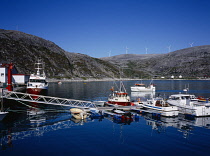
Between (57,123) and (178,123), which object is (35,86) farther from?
(178,123)

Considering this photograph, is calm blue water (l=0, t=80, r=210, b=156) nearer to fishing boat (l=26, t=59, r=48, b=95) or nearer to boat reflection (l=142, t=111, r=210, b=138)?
boat reflection (l=142, t=111, r=210, b=138)

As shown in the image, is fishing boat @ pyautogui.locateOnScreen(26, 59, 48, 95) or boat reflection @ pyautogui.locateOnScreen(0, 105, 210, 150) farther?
fishing boat @ pyautogui.locateOnScreen(26, 59, 48, 95)

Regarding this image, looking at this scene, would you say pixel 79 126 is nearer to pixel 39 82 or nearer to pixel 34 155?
pixel 34 155

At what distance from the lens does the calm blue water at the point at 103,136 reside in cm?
2322

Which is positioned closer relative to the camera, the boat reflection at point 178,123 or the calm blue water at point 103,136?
the calm blue water at point 103,136

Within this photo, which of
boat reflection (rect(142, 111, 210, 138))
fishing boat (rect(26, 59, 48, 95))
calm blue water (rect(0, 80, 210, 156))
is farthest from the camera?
fishing boat (rect(26, 59, 48, 95))

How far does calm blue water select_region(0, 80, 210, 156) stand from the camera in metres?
23.2

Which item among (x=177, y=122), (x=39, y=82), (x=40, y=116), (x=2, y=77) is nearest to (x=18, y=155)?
(x=40, y=116)

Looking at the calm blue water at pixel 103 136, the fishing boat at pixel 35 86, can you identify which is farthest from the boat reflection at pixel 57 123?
the fishing boat at pixel 35 86

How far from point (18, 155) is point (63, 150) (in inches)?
202

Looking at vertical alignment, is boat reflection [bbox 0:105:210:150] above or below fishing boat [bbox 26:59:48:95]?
below

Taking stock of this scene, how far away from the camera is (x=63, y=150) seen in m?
23.3

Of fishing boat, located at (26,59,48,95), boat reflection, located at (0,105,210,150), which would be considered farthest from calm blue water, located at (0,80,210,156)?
fishing boat, located at (26,59,48,95)

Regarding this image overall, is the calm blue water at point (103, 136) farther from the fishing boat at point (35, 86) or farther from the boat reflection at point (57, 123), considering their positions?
the fishing boat at point (35, 86)
